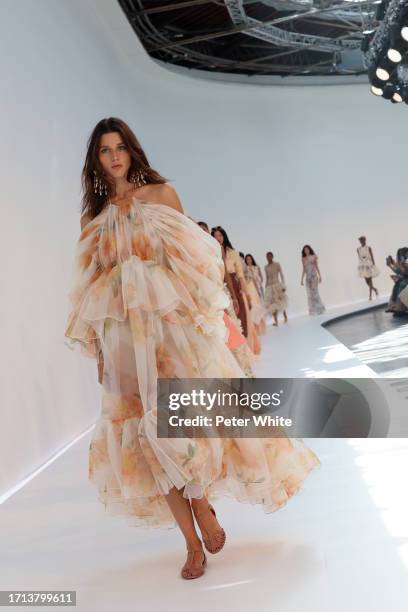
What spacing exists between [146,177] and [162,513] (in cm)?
102

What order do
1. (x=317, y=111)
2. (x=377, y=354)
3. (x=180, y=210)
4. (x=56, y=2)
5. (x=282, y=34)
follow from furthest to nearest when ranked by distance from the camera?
(x=317, y=111), (x=282, y=34), (x=377, y=354), (x=56, y=2), (x=180, y=210)

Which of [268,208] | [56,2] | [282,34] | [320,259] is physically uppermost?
[282,34]

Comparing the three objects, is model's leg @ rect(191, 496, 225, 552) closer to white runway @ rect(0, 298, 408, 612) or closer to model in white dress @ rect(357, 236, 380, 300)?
white runway @ rect(0, 298, 408, 612)

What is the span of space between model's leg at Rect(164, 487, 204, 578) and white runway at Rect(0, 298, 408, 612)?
46 mm

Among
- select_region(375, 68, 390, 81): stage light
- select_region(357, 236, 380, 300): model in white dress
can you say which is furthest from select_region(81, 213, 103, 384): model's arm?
select_region(357, 236, 380, 300): model in white dress

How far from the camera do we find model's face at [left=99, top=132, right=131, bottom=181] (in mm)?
2436

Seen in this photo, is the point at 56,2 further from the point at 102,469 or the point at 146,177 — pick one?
the point at 102,469

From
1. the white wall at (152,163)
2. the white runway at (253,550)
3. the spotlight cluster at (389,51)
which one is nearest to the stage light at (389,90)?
the spotlight cluster at (389,51)

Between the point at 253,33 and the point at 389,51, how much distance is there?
184 inches

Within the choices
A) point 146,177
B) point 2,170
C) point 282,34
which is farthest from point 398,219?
point 146,177

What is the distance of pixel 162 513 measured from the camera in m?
2.34

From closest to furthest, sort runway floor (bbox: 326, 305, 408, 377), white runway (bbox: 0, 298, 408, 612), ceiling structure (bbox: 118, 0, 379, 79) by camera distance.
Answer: white runway (bbox: 0, 298, 408, 612)
runway floor (bbox: 326, 305, 408, 377)
ceiling structure (bbox: 118, 0, 379, 79)

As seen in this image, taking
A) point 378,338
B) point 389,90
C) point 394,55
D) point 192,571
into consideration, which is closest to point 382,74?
point 389,90

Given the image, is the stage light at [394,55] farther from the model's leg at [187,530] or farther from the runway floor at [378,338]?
the model's leg at [187,530]
